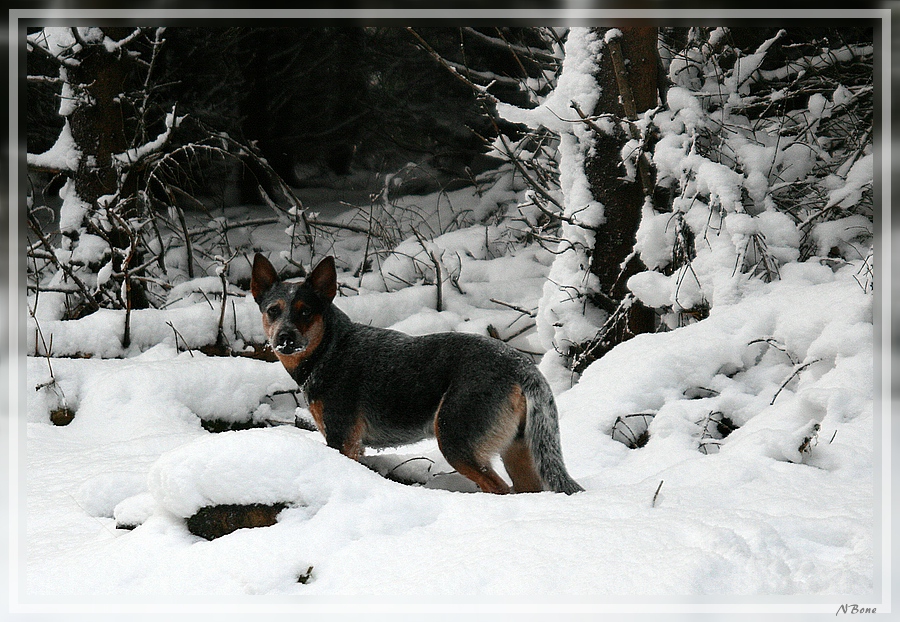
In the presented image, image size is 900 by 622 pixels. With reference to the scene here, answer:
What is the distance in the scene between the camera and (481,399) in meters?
3.25

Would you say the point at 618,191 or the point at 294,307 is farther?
the point at 618,191

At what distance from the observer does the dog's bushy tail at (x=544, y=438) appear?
129 inches

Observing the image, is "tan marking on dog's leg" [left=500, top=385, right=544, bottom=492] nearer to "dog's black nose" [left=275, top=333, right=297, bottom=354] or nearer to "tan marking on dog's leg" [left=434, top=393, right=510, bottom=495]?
"tan marking on dog's leg" [left=434, top=393, right=510, bottom=495]

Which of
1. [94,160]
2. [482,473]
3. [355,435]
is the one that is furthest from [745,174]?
[94,160]

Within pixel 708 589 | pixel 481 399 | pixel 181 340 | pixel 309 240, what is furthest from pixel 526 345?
pixel 708 589

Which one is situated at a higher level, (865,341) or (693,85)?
(693,85)

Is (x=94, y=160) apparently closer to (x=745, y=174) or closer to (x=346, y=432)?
(x=346, y=432)

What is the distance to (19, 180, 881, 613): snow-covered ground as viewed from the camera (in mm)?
2193

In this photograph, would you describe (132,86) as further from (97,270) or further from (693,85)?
(693,85)

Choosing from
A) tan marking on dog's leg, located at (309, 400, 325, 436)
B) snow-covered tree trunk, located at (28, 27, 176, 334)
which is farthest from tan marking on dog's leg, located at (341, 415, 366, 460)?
snow-covered tree trunk, located at (28, 27, 176, 334)

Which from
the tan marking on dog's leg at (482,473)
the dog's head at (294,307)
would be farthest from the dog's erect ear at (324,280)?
the tan marking on dog's leg at (482,473)

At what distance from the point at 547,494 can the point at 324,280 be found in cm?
164

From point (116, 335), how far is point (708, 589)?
5551 millimetres

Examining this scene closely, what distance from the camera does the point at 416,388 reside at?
3512mm
